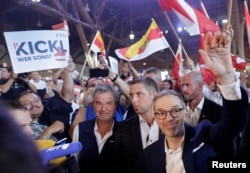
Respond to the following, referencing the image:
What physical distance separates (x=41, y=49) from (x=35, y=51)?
65mm

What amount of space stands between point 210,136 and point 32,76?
4.77 m

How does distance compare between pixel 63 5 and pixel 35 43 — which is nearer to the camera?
pixel 35 43

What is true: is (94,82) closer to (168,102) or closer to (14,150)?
(168,102)


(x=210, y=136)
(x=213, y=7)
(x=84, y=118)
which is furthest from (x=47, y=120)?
(x=213, y=7)

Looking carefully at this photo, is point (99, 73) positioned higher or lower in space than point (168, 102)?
higher

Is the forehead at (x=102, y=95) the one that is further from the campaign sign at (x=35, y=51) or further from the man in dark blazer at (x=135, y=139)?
the campaign sign at (x=35, y=51)

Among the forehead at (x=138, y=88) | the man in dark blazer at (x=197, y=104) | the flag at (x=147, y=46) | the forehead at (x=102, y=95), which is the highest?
the flag at (x=147, y=46)

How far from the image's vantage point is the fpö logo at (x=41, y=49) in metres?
3.16

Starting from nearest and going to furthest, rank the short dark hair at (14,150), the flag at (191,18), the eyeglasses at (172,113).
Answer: the short dark hair at (14,150) < the eyeglasses at (172,113) < the flag at (191,18)

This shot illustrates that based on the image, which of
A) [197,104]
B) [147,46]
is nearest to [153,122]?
[197,104]

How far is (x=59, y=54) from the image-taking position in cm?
327

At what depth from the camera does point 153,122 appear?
217 centimetres

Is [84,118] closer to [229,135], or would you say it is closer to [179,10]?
[229,135]

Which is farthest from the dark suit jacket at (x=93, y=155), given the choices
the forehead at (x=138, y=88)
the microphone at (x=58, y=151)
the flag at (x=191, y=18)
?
the flag at (x=191, y=18)
